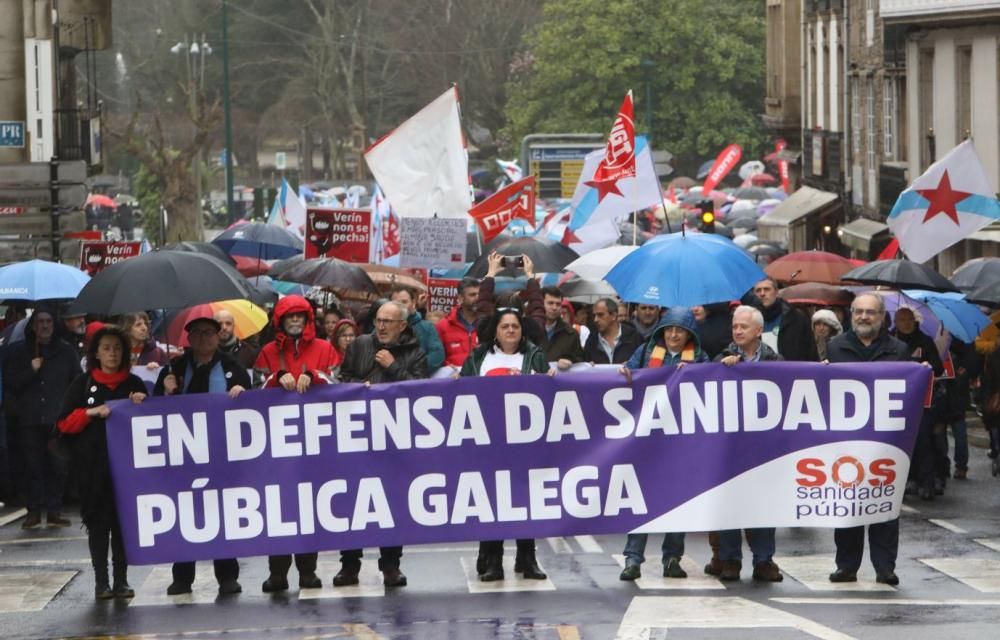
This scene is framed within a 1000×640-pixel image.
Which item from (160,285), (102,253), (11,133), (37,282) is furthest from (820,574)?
(11,133)

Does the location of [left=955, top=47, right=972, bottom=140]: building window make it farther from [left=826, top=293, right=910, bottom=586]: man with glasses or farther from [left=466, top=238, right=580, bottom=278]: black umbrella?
[left=826, top=293, right=910, bottom=586]: man with glasses

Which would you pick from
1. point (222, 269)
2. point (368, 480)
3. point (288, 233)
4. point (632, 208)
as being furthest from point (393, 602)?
point (288, 233)

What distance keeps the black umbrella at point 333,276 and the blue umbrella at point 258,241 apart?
4501mm

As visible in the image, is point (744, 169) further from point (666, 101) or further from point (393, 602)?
point (393, 602)

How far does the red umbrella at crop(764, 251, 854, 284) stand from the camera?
20.9m

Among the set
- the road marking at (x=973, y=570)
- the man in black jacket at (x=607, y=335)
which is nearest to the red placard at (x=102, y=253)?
the man in black jacket at (x=607, y=335)

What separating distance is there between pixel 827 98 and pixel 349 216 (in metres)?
28.3

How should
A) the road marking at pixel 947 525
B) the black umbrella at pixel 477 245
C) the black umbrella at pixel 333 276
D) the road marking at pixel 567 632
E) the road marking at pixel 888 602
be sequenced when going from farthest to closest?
the black umbrella at pixel 477 245 < the black umbrella at pixel 333 276 < the road marking at pixel 947 525 < the road marking at pixel 888 602 < the road marking at pixel 567 632

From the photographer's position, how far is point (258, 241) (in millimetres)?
24781

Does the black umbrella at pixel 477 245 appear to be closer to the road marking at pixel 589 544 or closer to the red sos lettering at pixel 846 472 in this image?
the road marking at pixel 589 544

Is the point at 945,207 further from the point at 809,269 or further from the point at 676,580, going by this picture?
the point at 676,580

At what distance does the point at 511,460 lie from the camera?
12055mm

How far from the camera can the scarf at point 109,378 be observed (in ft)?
39.3

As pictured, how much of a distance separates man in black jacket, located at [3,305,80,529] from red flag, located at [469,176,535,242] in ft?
19.2
